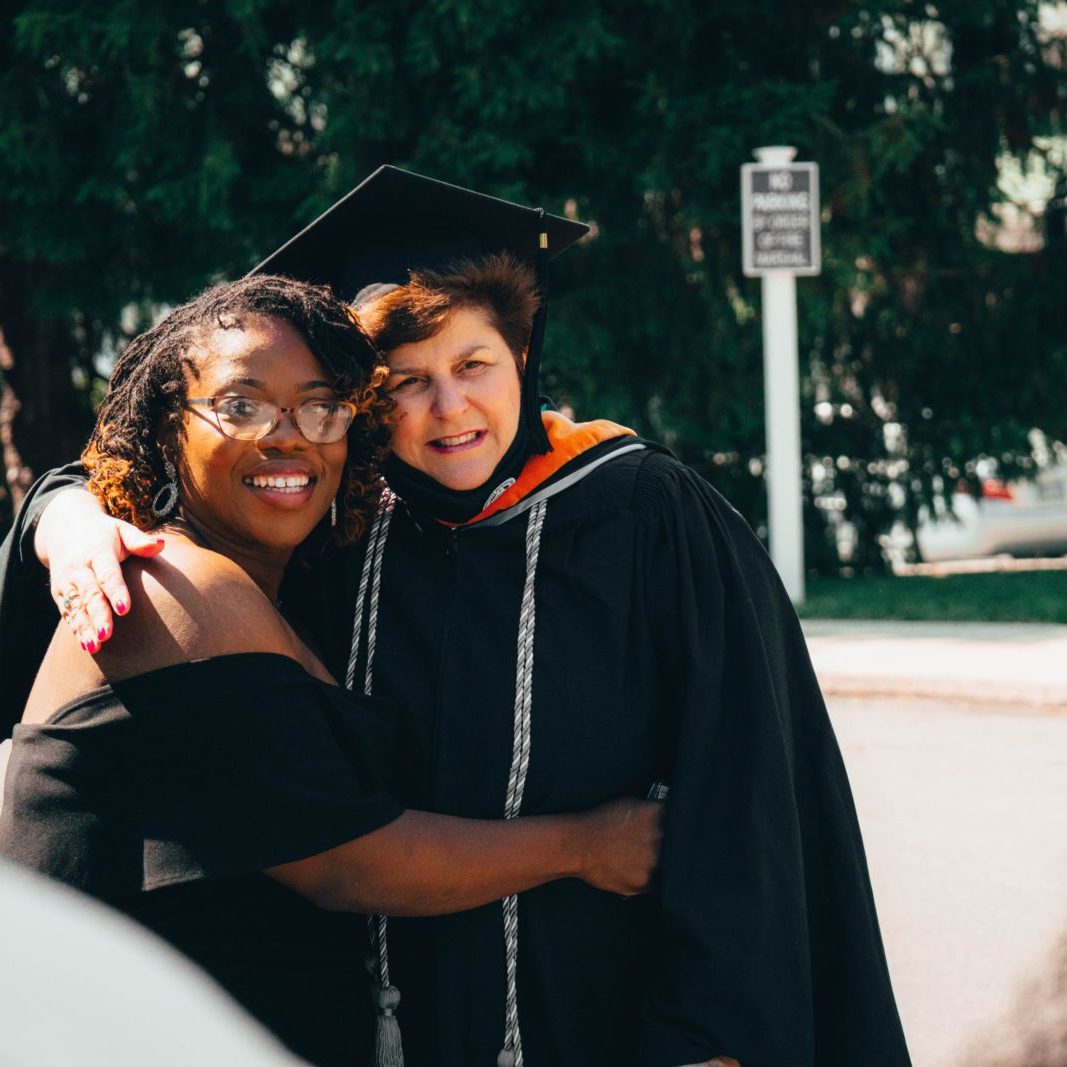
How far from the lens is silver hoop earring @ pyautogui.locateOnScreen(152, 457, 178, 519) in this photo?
212 centimetres

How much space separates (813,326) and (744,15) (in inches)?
92.9

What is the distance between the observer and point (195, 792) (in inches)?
72.1

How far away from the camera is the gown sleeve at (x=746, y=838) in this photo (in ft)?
6.65

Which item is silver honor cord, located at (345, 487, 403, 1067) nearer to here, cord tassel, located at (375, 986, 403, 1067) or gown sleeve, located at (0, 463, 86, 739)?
cord tassel, located at (375, 986, 403, 1067)

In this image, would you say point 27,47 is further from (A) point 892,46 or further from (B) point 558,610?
(B) point 558,610

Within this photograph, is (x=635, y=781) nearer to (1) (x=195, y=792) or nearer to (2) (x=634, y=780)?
(2) (x=634, y=780)

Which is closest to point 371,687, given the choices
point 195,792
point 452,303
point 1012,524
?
point 195,792

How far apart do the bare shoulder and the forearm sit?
263 mm

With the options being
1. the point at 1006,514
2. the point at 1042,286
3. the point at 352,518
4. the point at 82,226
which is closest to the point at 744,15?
the point at 1042,286

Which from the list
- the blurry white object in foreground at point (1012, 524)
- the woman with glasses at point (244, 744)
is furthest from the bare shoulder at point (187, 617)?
the blurry white object in foreground at point (1012, 524)

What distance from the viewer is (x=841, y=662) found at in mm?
8531

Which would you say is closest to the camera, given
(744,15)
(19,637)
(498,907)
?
(498,907)

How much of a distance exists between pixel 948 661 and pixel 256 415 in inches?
272

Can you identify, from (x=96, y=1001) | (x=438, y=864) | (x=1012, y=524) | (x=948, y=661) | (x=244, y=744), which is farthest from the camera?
(x=1012, y=524)
